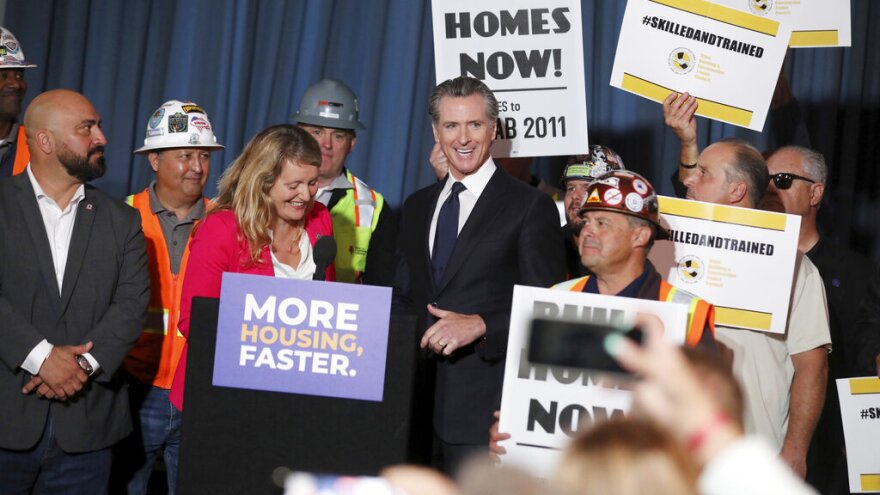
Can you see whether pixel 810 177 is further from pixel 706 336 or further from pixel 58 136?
pixel 58 136

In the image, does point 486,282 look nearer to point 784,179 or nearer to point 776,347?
point 776,347

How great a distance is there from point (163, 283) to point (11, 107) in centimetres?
118

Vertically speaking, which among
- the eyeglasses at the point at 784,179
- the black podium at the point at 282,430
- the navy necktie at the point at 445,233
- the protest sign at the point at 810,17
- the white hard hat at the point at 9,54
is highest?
the protest sign at the point at 810,17

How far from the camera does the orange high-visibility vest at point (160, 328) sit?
4250mm

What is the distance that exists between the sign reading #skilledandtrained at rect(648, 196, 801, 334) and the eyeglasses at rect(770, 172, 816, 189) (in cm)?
93

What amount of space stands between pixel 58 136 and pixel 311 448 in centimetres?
169

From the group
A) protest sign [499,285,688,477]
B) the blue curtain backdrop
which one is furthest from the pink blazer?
the blue curtain backdrop

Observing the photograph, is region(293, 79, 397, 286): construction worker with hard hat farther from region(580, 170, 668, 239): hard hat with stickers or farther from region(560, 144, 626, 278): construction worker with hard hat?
region(580, 170, 668, 239): hard hat with stickers

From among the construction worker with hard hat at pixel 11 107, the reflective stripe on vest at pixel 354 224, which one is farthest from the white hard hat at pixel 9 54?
the reflective stripe on vest at pixel 354 224

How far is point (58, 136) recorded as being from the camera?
3.82 m

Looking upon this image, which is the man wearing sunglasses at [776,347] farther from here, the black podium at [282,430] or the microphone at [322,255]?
the microphone at [322,255]

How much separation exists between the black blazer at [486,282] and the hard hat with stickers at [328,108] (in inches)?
58.7

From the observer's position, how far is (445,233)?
3.58m

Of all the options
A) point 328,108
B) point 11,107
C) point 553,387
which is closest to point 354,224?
point 328,108
